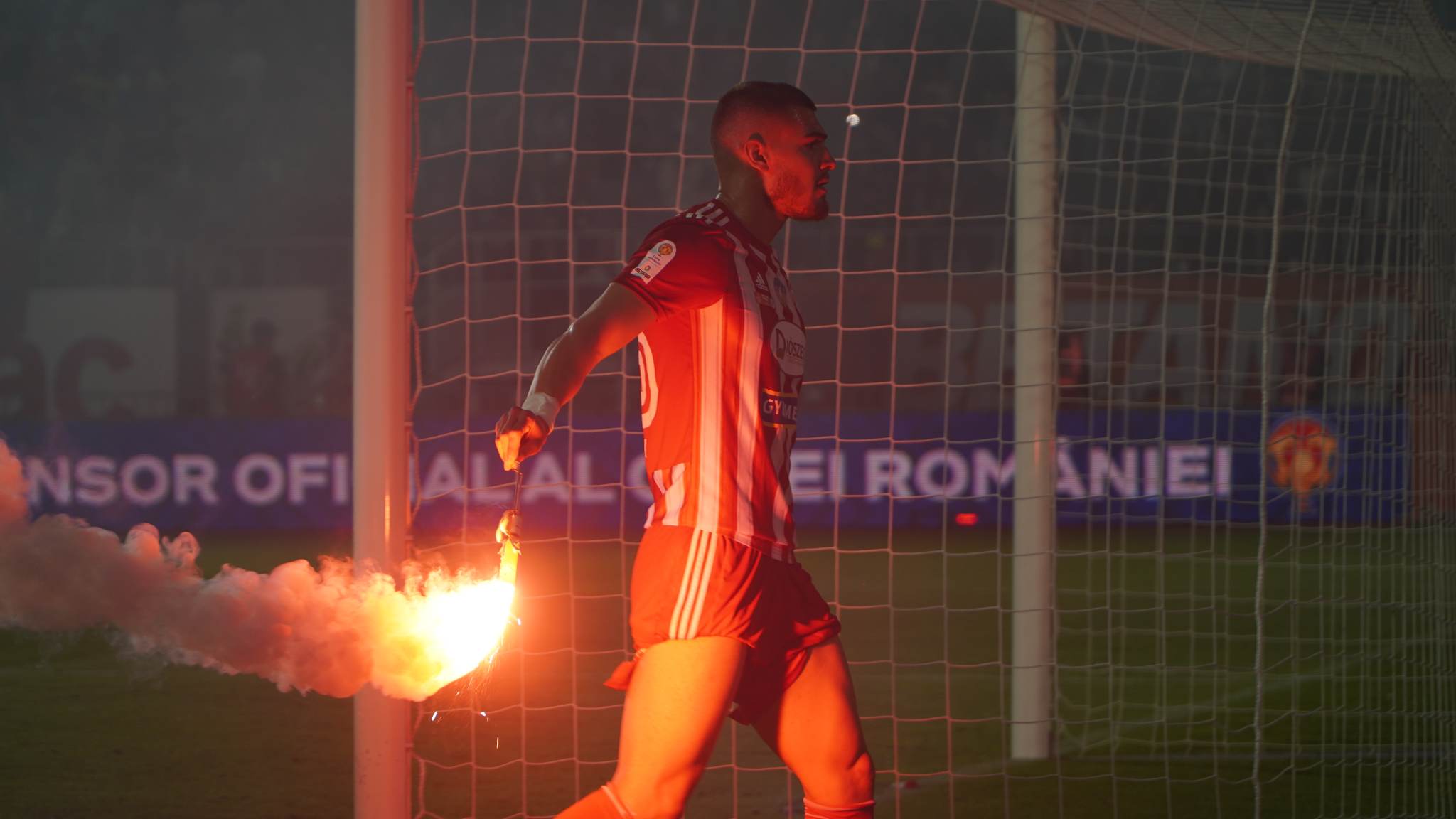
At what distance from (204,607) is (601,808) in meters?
1.01

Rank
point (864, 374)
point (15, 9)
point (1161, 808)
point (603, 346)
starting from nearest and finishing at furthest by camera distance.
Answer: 1. point (603, 346)
2. point (1161, 808)
3. point (864, 374)
4. point (15, 9)

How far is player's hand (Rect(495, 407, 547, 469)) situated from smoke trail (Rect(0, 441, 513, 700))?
0.71 metres

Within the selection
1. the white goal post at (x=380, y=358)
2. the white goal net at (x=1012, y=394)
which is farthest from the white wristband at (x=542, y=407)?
the white goal post at (x=380, y=358)

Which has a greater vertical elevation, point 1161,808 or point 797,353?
point 797,353

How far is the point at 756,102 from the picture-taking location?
2531 millimetres

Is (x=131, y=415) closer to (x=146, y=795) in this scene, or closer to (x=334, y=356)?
(x=334, y=356)

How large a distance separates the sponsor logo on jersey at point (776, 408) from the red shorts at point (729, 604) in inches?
8.9

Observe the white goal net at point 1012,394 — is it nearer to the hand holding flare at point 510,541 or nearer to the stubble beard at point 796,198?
the hand holding flare at point 510,541

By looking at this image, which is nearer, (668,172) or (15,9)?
(668,172)

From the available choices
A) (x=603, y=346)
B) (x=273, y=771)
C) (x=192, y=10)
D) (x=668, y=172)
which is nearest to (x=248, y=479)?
(x=668, y=172)

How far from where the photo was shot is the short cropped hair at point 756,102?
8.30 ft

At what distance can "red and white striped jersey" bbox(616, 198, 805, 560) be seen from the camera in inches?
92.1

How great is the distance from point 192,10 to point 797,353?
18361mm

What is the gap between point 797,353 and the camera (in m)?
2.50
